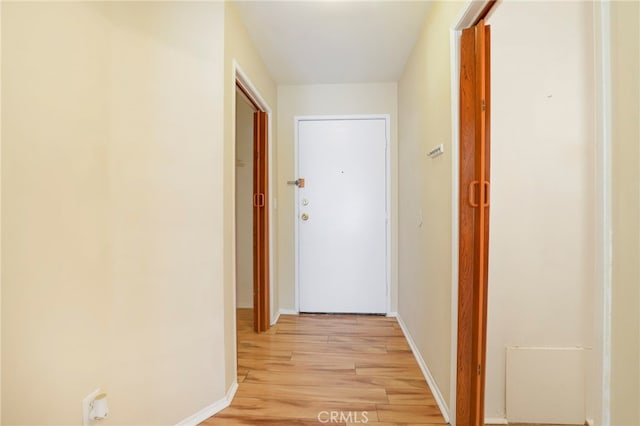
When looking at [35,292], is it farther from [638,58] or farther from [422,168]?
[422,168]

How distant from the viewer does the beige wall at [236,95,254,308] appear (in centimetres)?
314

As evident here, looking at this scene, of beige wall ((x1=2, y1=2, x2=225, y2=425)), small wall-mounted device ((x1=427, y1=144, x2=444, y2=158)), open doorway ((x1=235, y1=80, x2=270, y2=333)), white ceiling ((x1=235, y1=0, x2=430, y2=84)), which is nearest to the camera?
beige wall ((x1=2, y1=2, x2=225, y2=425))

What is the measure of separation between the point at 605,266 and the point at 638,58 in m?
0.37

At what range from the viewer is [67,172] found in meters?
1.02

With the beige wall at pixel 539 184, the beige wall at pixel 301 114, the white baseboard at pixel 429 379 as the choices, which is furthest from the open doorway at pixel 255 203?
the beige wall at pixel 539 184

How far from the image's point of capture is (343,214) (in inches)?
116

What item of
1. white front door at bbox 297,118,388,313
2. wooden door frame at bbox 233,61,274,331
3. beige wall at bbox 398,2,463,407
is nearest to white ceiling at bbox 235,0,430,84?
beige wall at bbox 398,2,463,407

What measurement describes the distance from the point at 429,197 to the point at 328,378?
1.34 metres

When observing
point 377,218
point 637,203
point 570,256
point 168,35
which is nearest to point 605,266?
point 637,203

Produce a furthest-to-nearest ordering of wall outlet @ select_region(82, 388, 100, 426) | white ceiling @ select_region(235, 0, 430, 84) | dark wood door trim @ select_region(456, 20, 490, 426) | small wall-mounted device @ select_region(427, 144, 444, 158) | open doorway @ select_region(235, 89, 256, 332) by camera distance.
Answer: open doorway @ select_region(235, 89, 256, 332) < white ceiling @ select_region(235, 0, 430, 84) < small wall-mounted device @ select_region(427, 144, 444, 158) < dark wood door trim @ select_region(456, 20, 490, 426) < wall outlet @ select_region(82, 388, 100, 426)

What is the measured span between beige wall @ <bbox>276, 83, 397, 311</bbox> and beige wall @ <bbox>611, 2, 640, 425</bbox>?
2395 millimetres

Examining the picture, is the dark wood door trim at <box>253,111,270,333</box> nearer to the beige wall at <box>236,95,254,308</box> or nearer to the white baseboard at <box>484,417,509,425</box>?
the beige wall at <box>236,95,254,308</box>

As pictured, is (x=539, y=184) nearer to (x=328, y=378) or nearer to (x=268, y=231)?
(x=328, y=378)

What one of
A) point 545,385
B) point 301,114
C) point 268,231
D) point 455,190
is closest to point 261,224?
point 268,231
